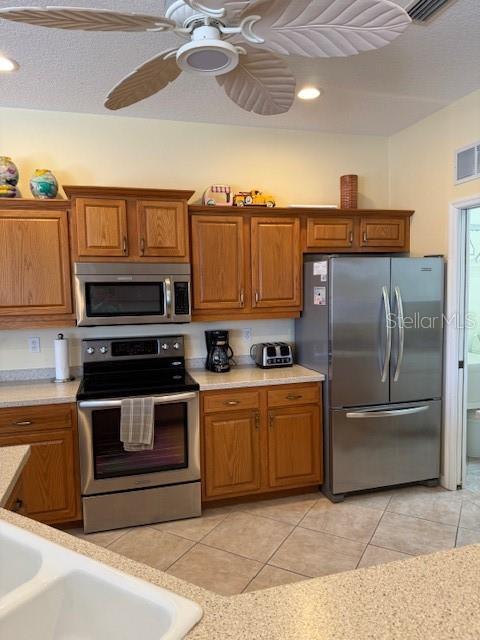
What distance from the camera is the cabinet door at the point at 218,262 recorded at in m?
3.07

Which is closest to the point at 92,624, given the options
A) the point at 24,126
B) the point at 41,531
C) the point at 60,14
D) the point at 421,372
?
the point at 41,531

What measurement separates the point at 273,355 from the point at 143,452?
119 centimetres

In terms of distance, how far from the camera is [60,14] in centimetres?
117

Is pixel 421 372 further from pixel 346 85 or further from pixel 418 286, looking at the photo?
pixel 346 85

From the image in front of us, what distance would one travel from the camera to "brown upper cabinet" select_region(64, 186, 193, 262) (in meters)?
2.80

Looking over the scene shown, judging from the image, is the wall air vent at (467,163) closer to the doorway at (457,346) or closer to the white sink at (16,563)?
the doorway at (457,346)

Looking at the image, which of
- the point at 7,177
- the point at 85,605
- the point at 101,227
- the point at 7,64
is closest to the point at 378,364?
the point at 101,227

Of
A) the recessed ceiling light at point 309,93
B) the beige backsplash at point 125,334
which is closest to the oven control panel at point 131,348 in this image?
the beige backsplash at point 125,334

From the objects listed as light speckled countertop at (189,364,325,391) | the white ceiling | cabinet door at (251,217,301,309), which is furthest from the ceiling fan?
light speckled countertop at (189,364,325,391)

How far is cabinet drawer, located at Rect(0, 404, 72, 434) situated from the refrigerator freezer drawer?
1740 mm

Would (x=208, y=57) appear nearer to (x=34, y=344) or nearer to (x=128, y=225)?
(x=128, y=225)

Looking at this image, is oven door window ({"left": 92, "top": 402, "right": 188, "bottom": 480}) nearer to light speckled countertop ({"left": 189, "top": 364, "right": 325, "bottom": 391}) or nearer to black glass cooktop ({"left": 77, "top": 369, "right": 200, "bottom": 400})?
black glass cooktop ({"left": 77, "top": 369, "right": 200, "bottom": 400})

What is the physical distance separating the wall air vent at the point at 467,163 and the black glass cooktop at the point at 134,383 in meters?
2.29

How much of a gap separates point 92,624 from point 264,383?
2125 mm
